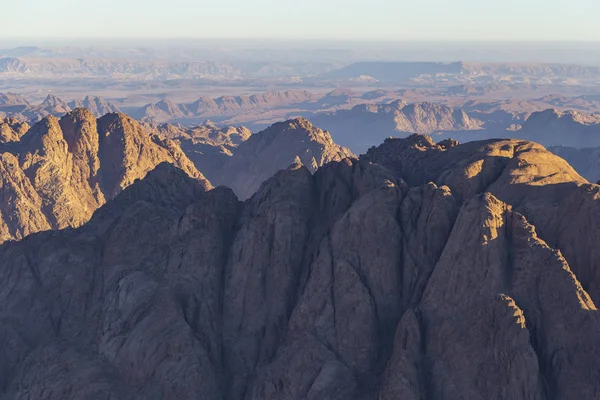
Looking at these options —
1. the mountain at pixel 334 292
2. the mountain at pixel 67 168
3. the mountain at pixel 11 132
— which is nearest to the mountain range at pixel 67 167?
the mountain at pixel 67 168

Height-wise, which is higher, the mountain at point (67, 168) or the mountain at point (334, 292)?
the mountain at point (334, 292)

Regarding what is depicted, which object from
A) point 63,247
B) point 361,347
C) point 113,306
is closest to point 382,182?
point 361,347

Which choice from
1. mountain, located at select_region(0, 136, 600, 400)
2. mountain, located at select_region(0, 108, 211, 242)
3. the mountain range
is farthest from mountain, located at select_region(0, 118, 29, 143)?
mountain, located at select_region(0, 136, 600, 400)

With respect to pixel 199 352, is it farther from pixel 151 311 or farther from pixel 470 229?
pixel 470 229

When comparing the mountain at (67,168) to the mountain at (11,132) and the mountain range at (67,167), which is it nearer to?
the mountain range at (67,167)

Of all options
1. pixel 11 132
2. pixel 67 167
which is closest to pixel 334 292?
pixel 67 167

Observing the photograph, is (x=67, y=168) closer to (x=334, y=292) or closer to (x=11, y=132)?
(x=11, y=132)

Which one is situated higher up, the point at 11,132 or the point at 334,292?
the point at 334,292
